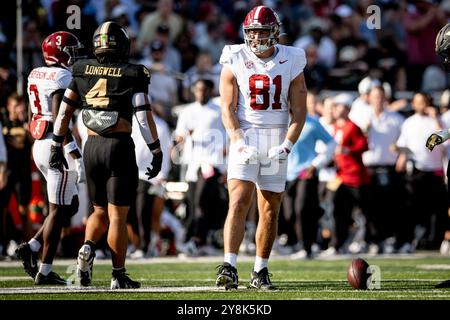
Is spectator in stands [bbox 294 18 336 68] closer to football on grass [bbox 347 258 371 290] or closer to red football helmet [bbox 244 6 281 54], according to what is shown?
red football helmet [bbox 244 6 281 54]

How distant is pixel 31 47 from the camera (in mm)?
16719

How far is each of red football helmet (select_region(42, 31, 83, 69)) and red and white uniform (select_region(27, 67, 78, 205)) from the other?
0.10m

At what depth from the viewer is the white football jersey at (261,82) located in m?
9.66

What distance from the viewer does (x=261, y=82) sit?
965 centimetres

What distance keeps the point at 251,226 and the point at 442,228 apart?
2805 millimetres

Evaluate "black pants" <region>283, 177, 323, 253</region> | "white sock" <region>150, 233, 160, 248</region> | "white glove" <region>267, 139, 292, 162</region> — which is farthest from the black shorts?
"white sock" <region>150, 233, 160, 248</region>

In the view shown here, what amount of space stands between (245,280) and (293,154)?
444cm

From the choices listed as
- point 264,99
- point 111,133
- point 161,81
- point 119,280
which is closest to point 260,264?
point 119,280

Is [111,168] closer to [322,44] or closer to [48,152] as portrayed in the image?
[48,152]

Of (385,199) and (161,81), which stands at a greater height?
(161,81)

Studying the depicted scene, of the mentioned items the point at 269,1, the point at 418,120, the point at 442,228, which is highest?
the point at 269,1
